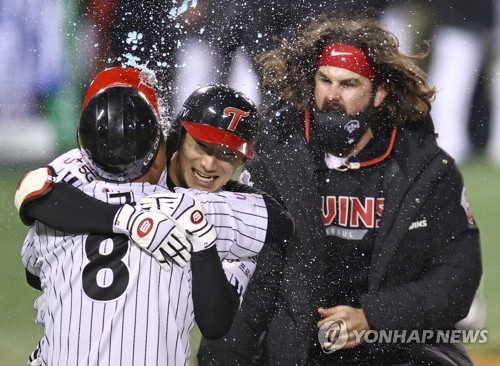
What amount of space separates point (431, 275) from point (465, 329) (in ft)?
1.90

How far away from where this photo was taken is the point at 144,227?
2.46 m

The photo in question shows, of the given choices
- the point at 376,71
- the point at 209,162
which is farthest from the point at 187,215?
the point at 376,71

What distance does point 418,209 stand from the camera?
3.77 m

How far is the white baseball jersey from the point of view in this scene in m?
2.54

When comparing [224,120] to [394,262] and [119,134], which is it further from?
[394,262]

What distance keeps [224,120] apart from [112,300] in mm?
938

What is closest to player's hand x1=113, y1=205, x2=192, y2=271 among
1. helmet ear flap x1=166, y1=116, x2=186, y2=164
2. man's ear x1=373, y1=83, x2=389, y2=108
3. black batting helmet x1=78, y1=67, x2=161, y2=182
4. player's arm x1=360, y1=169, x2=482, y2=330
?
black batting helmet x1=78, y1=67, x2=161, y2=182

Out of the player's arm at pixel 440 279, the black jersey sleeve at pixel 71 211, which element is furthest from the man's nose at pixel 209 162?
the player's arm at pixel 440 279

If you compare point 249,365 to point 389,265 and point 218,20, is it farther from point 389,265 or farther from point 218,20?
point 218,20

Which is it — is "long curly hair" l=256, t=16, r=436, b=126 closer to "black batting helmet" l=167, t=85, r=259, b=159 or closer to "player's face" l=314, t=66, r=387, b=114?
"player's face" l=314, t=66, r=387, b=114

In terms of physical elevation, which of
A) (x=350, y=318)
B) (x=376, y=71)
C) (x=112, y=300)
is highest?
(x=376, y=71)

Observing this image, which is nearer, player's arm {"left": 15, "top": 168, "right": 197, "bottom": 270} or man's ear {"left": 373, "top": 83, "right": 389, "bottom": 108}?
player's arm {"left": 15, "top": 168, "right": 197, "bottom": 270}

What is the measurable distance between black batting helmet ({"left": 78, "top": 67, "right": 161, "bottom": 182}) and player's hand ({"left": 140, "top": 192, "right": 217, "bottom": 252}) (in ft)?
0.46

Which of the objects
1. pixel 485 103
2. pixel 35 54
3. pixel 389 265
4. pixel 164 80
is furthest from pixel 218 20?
pixel 389 265
